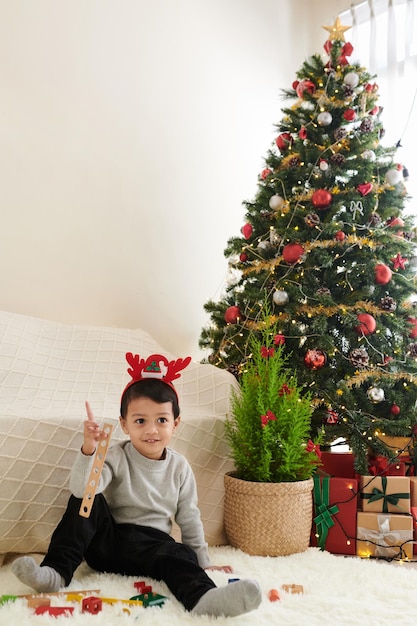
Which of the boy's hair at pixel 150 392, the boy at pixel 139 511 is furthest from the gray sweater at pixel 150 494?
the boy's hair at pixel 150 392

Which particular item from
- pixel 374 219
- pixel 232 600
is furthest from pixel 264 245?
pixel 232 600

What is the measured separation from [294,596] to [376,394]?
88 centimetres

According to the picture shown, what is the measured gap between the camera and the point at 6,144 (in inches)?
102

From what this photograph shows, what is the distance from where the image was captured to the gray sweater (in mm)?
1636

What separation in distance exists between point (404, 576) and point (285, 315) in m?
1.01

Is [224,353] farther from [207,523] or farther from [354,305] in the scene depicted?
[207,523]

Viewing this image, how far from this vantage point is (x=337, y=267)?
2.38 m

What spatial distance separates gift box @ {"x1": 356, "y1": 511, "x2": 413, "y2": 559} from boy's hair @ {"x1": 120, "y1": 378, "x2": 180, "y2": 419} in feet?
2.52

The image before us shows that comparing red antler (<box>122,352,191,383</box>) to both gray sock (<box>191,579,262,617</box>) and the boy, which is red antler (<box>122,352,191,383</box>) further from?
gray sock (<box>191,579,262,617</box>)

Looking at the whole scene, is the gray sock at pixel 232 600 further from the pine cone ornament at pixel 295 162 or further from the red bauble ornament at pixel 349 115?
the red bauble ornament at pixel 349 115

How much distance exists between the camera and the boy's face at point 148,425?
1639 millimetres

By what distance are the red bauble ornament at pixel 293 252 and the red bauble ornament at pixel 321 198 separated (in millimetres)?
171

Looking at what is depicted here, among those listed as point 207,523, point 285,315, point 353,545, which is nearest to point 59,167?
point 285,315

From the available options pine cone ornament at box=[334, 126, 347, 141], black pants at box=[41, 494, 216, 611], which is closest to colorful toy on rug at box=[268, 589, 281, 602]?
black pants at box=[41, 494, 216, 611]
